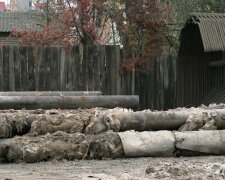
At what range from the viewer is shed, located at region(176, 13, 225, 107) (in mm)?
12234

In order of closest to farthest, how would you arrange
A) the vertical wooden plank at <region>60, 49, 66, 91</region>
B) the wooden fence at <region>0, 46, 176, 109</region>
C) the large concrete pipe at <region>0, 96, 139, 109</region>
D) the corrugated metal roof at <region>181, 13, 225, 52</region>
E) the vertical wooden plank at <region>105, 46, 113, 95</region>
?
the large concrete pipe at <region>0, 96, 139, 109</region>
the corrugated metal roof at <region>181, 13, 225, 52</region>
the wooden fence at <region>0, 46, 176, 109</region>
the vertical wooden plank at <region>60, 49, 66, 91</region>
the vertical wooden plank at <region>105, 46, 113, 95</region>

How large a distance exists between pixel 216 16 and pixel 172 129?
5518mm

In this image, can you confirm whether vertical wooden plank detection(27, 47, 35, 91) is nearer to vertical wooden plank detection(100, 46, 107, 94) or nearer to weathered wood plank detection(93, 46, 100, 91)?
weathered wood plank detection(93, 46, 100, 91)

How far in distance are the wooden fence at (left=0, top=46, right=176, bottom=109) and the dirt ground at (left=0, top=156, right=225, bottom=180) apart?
6.65 metres

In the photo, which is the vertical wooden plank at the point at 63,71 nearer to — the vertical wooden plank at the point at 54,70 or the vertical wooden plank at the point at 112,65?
the vertical wooden plank at the point at 54,70

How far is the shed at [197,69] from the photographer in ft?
40.1

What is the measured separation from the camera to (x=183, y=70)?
13.3m

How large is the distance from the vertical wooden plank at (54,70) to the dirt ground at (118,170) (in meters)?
6.66

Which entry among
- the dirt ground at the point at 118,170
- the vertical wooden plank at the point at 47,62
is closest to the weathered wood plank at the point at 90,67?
the vertical wooden plank at the point at 47,62

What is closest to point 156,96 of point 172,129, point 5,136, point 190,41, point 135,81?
point 135,81

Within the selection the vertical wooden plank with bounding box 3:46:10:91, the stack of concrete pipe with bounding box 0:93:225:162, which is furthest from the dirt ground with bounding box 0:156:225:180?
the vertical wooden plank with bounding box 3:46:10:91

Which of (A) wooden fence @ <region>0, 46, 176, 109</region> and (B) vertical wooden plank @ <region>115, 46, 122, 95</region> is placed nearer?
(A) wooden fence @ <region>0, 46, 176, 109</region>

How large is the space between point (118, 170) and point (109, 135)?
1.08 m

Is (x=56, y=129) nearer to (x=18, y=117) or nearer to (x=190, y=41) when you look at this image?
(x=18, y=117)
